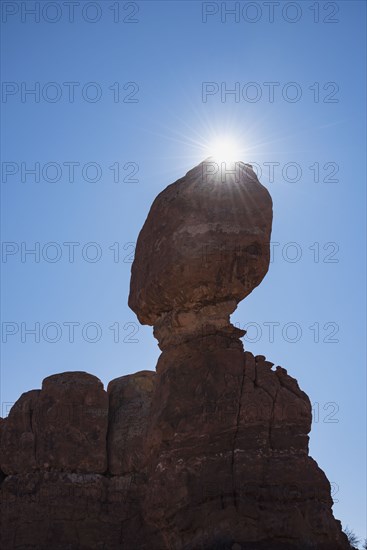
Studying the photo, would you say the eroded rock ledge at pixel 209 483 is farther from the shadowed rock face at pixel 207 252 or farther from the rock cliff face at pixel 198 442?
the shadowed rock face at pixel 207 252

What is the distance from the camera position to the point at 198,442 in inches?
640

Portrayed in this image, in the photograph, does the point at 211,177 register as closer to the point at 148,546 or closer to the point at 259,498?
the point at 259,498

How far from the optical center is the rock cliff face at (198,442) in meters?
15.5

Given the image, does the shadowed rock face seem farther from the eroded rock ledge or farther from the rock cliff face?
the eroded rock ledge

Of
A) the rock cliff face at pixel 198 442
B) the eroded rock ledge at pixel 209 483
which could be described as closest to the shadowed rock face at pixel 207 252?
the rock cliff face at pixel 198 442

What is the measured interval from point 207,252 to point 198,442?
349cm

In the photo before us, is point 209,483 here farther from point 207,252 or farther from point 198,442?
point 207,252

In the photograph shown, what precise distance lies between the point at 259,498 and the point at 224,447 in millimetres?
1125

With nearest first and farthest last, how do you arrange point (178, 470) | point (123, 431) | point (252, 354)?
point (178, 470) < point (252, 354) < point (123, 431)

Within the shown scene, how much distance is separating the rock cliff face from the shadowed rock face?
1.0 inches

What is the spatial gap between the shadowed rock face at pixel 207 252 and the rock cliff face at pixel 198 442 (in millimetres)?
25

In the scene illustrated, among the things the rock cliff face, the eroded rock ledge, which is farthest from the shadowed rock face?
the eroded rock ledge

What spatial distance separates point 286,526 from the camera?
596 inches

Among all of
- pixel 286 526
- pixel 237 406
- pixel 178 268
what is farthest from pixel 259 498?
pixel 178 268
